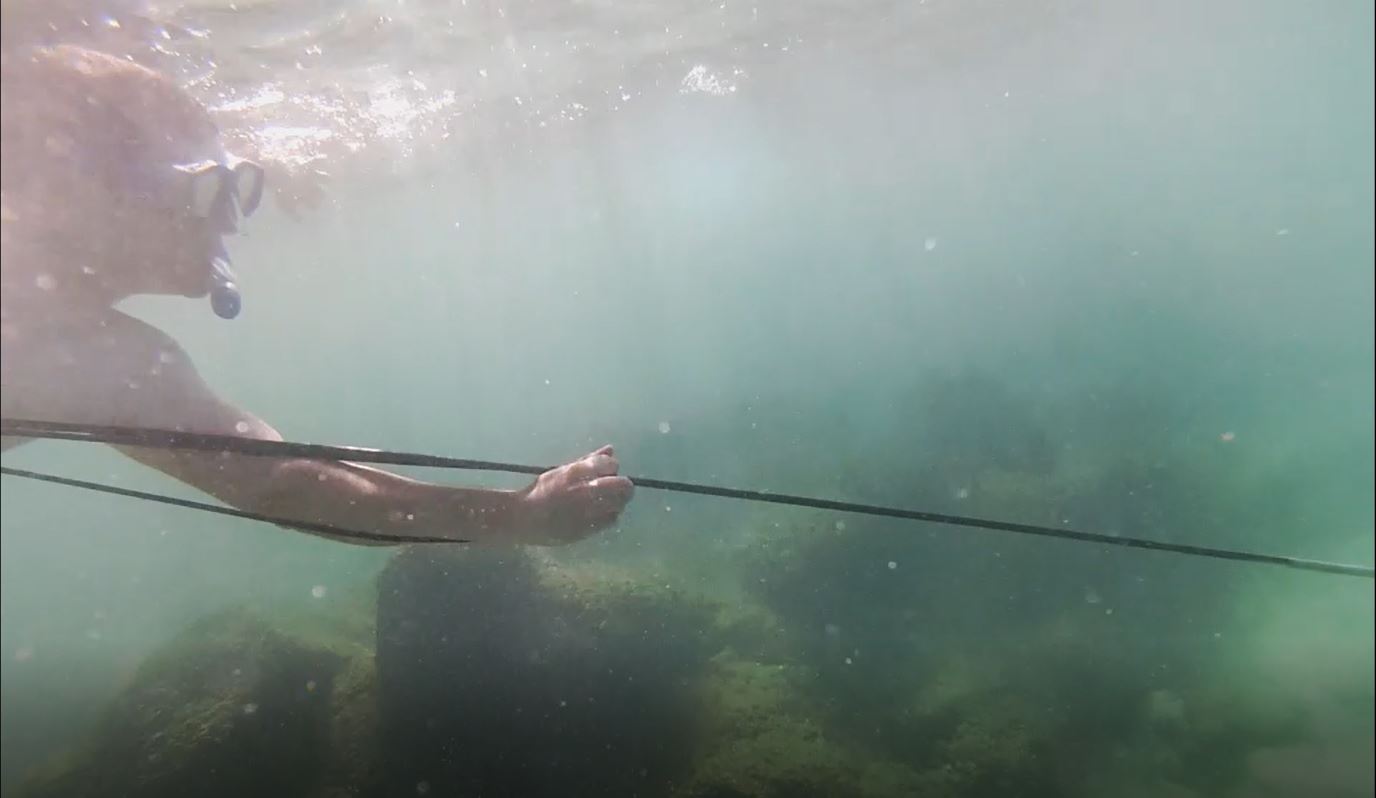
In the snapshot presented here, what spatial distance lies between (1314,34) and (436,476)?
5068 centimetres

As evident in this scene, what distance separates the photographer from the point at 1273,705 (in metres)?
9.49

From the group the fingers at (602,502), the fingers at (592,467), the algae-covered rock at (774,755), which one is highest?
the fingers at (592,467)

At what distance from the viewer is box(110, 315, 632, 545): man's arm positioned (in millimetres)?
2480

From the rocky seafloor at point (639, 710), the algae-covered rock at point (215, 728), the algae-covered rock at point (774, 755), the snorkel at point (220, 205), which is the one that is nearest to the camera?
the snorkel at point (220, 205)

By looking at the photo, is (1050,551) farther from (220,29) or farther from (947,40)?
(947,40)

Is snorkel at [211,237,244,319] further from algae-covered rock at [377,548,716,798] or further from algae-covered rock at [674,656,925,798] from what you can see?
algae-covered rock at [674,656,925,798]

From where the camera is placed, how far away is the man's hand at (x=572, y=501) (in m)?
2.44

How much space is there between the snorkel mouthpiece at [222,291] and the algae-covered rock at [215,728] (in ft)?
24.5

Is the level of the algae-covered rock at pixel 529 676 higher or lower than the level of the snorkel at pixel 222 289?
lower

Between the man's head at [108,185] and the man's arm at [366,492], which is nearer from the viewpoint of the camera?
the man's arm at [366,492]

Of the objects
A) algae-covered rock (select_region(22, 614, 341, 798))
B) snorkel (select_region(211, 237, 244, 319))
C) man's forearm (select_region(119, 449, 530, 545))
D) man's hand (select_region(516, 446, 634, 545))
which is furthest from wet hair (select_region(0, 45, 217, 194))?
algae-covered rock (select_region(22, 614, 341, 798))

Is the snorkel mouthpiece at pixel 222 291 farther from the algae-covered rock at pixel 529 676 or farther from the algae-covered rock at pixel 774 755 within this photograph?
the algae-covered rock at pixel 774 755

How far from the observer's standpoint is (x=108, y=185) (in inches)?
113

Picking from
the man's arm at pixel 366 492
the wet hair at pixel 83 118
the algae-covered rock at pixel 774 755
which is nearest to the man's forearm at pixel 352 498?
the man's arm at pixel 366 492
